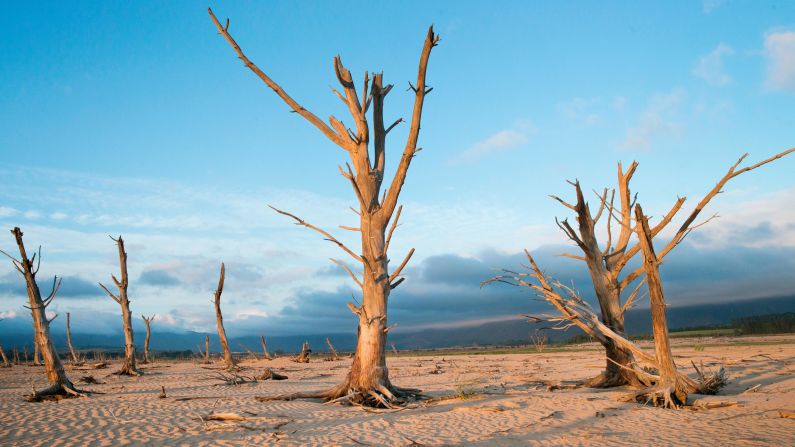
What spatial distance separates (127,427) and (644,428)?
800 cm

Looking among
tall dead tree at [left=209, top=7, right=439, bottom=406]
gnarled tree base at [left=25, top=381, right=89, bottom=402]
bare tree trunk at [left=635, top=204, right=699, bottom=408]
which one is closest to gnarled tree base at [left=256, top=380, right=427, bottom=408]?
tall dead tree at [left=209, top=7, right=439, bottom=406]

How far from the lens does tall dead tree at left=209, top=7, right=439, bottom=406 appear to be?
32.1ft

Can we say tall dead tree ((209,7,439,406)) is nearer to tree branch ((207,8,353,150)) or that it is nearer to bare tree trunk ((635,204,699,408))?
tree branch ((207,8,353,150))

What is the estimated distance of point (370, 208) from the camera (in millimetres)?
10305

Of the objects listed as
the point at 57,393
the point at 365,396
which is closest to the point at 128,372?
the point at 57,393

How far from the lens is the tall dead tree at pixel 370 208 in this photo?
9.78 m

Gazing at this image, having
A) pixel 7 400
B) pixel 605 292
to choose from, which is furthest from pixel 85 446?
pixel 605 292

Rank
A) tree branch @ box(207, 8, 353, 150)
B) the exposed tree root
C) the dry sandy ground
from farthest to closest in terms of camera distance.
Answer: the exposed tree root
tree branch @ box(207, 8, 353, 150)
the dry sandy ground

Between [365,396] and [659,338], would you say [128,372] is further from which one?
[659,338]

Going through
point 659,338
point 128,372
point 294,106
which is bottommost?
point 128,372

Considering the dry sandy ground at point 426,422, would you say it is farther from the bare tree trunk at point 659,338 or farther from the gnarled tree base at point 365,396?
the bare tree trunk at point 659,338

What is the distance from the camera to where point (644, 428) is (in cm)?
780

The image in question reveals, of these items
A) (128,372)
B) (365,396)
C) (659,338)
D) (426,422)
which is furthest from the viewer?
(128,372)

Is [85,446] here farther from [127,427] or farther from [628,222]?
[628,222]
